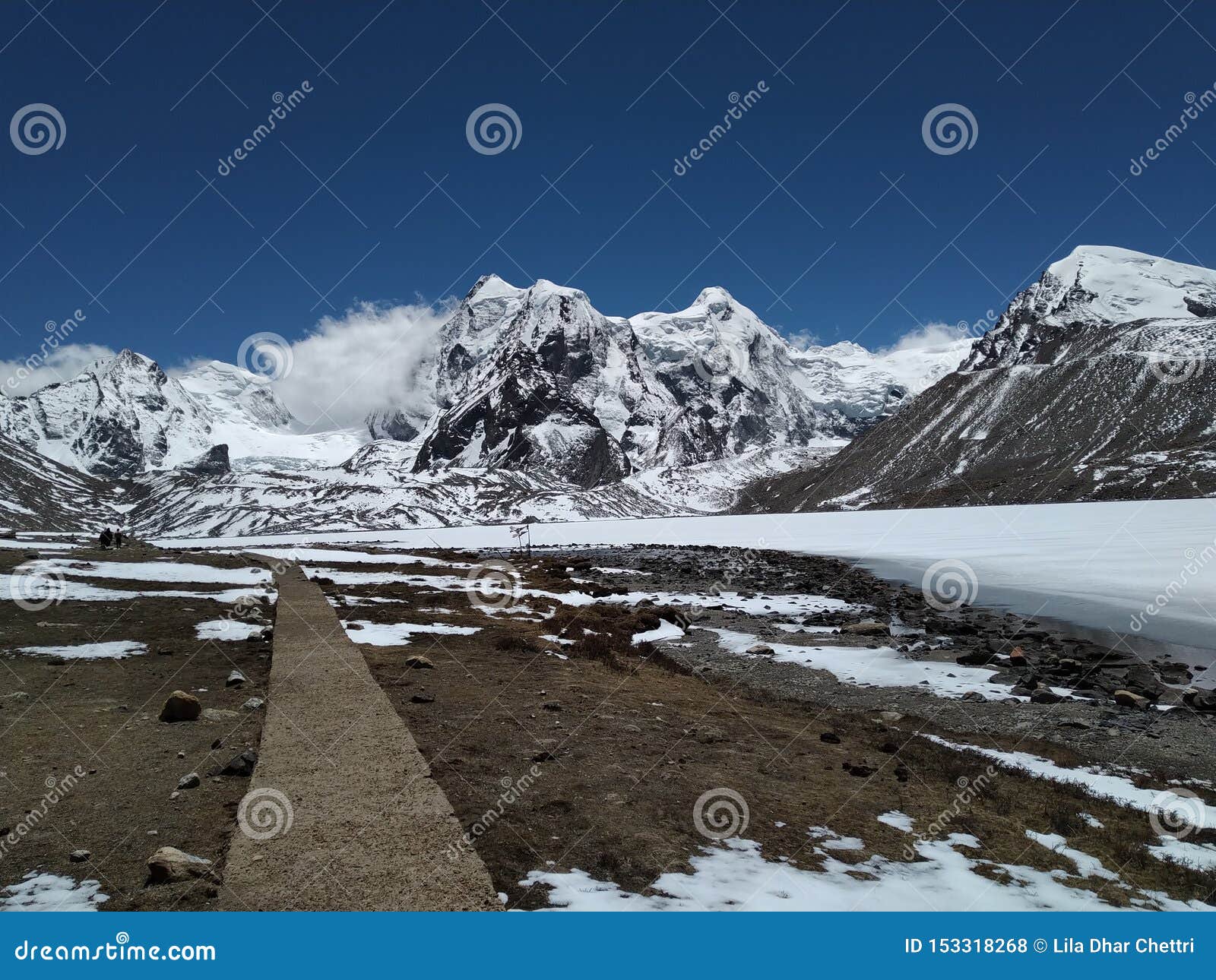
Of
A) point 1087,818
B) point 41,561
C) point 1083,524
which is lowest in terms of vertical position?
point 41,561

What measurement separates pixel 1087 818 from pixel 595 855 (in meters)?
7.61

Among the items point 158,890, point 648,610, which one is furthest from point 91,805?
point 648,610

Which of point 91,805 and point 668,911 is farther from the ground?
point 668,911

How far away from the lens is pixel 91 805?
30.8ft

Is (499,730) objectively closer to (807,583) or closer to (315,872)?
(315,872)
